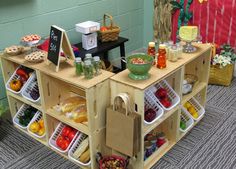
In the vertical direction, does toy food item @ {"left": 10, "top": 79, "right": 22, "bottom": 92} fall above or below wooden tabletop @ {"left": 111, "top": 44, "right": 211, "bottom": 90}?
below

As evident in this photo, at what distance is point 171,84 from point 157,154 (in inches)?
18.4

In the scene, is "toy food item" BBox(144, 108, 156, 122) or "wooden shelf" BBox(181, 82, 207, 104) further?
"wooden shelf" BBox(181, 82, 207, 104)

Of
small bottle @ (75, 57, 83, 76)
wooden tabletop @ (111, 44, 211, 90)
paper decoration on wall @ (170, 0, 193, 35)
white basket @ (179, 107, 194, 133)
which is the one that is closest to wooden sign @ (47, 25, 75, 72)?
small bottle @ (75, 57, 83, 76)

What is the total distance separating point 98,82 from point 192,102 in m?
1.00

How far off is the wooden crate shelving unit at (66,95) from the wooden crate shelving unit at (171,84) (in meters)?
0.09

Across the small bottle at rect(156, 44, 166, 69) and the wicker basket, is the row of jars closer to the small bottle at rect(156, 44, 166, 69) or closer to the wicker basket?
the small bottle at rect(156, 44, 166, 69)

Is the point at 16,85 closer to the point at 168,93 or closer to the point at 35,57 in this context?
the point at 35,57

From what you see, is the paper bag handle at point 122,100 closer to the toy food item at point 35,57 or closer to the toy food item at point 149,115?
the toy food item at point 149,115

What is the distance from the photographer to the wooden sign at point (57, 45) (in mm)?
1878

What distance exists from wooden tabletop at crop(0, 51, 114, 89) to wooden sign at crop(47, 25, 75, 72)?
5 centimetres

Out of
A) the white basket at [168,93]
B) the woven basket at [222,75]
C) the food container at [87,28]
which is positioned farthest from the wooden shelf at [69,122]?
the woven basket at [222,75]

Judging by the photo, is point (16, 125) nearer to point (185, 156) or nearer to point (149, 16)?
point (185, 156)

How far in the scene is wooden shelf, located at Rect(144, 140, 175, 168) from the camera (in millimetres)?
2026

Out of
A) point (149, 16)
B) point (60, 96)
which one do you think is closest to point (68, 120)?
point (60, 96)
